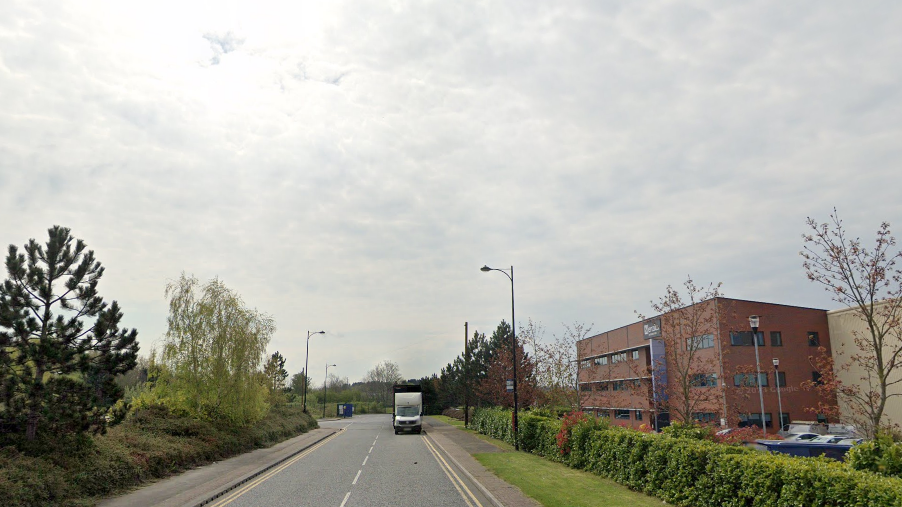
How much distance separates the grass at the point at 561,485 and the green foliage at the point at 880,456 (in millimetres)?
4623

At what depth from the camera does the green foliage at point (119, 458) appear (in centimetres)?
1229

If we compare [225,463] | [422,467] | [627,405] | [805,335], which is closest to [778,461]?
[422,467]

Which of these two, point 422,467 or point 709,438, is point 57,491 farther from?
point 709,438

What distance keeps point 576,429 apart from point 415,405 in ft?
84.2

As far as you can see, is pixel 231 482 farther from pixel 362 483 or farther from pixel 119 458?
pixel 362 483

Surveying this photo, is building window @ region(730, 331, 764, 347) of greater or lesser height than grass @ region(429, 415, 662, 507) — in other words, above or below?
above

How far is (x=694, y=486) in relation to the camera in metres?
12.3

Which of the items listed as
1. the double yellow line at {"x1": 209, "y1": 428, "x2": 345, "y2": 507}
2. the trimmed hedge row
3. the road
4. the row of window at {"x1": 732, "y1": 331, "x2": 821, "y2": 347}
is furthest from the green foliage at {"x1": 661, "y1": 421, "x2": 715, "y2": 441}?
the row of window at {"x1": 732, "y1": 331, "x2": 821, "y2": 347}

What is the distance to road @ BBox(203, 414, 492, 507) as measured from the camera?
45.5ft

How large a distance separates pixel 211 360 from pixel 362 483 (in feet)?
46.0

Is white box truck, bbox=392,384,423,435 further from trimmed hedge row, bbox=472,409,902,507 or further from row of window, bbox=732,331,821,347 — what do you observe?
row of window, bbox=732,331,821,347

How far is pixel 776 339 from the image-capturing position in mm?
49438

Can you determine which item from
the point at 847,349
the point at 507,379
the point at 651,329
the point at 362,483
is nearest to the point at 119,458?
the point at 362,483

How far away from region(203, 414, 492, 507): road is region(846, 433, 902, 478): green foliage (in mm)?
7614
